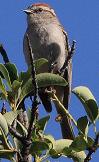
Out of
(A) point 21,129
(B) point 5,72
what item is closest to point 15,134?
(A) point 21,129

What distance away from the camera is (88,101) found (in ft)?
8.29

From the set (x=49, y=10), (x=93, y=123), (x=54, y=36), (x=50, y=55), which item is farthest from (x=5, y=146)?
(x=49, y=10)

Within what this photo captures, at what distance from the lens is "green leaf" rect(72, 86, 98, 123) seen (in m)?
2.48

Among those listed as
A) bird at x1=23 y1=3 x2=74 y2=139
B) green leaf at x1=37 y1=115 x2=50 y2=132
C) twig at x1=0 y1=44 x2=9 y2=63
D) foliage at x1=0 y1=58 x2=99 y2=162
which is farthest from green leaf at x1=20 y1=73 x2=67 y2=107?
bird at x1=23 y1=3 x2=74 y2=139

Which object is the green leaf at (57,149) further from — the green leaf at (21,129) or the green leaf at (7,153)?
the green leaf at (7,153)

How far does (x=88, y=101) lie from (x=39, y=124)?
0.32 metres

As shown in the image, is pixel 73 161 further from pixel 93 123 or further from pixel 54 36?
pixel 54 36

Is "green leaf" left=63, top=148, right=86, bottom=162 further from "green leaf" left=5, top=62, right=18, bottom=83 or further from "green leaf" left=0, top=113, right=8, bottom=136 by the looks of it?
"green leaf" left=5, top=62, right=18, bottom=83

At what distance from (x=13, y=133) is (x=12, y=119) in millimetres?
74

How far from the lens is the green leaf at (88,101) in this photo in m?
2.48

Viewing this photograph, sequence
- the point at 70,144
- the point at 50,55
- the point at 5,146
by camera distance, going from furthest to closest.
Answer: the point at 50,55 < the point at 70,144 < the point at 5,146

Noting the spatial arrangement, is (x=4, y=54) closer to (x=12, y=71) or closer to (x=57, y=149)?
(x=12, y=71)

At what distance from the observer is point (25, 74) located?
2.57 metres

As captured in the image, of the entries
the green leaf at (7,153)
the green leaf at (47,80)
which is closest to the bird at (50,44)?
the green leaf at (47,80)
